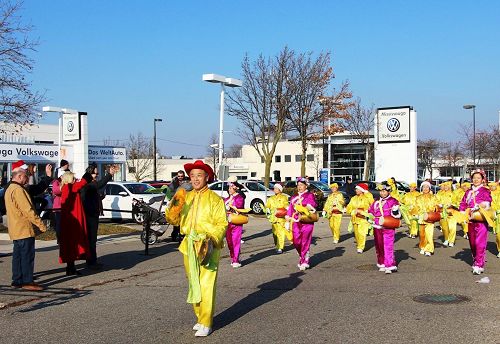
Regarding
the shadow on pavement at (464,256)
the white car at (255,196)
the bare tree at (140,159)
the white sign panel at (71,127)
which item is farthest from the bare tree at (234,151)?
the shadow on pavement at (464,256)

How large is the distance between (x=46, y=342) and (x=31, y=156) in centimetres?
3599

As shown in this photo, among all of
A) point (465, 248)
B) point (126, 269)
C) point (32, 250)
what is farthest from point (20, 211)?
point (465, 248)

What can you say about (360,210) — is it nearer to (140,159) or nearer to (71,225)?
(71,225)

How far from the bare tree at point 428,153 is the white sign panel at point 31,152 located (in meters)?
44.1

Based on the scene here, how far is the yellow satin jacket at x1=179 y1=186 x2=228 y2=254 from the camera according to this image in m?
6.30

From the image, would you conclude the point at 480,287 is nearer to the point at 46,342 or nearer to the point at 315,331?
the point at 315,331

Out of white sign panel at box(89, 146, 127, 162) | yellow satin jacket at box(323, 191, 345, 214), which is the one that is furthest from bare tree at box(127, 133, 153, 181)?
yellow satin jacket at box(323, 191, 345, 214)

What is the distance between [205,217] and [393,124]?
34906 millimetres

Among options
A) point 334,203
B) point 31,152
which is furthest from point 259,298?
point 31,152

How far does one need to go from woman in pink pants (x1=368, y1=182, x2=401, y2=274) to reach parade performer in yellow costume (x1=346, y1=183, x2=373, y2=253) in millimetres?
2119

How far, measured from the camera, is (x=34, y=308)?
7898mm

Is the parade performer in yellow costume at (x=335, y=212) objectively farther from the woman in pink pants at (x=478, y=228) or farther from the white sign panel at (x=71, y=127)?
the white sign panel at (x=71, y=127)

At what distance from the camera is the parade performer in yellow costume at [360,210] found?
43.6 feet

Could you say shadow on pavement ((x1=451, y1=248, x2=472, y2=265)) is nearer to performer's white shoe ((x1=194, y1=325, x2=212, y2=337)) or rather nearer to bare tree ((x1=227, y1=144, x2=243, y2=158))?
performer's white shoe ((x1=194, y1=325, x2=212, y2=337))
